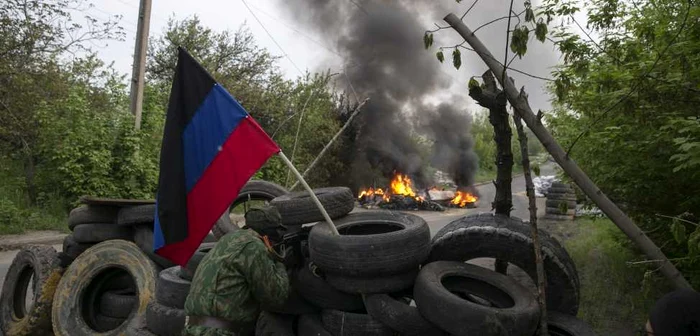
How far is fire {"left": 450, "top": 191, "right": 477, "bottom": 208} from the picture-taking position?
83.4ft

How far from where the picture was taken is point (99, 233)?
237 inches

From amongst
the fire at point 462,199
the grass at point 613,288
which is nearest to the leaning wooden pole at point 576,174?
the grass at point 613,288

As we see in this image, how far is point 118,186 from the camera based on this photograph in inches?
532

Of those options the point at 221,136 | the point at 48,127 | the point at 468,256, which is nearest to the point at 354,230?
the point at 468,256

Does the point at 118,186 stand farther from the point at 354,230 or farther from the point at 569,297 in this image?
the point at 569,297

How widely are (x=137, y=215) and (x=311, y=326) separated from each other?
106 inches

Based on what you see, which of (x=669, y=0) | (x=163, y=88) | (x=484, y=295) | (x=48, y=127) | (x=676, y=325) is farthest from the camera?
(x=163, y=88)

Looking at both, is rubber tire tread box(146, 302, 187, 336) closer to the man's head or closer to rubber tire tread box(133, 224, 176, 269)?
rubber tire tread box(133, 224, 176, 269)

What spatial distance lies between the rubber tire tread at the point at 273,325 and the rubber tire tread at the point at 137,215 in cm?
202

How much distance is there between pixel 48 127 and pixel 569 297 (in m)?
13.7

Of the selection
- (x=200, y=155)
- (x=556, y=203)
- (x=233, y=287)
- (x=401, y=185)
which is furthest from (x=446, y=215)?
(x=233, y=287)

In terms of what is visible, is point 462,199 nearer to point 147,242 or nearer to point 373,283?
point 147,242

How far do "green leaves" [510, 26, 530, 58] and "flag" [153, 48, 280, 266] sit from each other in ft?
6.47

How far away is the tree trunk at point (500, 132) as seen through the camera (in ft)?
12.6
